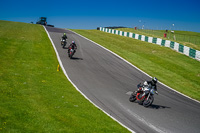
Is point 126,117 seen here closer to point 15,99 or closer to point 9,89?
point 15,99

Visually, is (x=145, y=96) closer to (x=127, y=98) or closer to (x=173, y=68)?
(x=127, y=98)

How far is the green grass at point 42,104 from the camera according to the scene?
8.35m

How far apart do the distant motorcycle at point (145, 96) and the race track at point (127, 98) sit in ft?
1.13

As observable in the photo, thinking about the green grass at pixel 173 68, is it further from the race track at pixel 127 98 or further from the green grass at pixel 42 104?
the green grass at pixel 42 104

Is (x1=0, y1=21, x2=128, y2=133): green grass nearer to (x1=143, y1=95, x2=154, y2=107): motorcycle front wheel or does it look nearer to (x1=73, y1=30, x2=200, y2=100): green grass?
(x1=143, y1=95, x2=154, y2=107): motorcycle front wheel

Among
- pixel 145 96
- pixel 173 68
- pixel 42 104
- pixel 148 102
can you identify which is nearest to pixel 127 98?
pixel 145 96

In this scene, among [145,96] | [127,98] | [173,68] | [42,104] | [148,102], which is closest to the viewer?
[42,104]

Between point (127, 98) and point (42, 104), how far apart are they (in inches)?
220

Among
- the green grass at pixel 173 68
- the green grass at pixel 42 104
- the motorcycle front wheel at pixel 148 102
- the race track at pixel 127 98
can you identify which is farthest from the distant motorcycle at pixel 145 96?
the green grass at pixel 173 68

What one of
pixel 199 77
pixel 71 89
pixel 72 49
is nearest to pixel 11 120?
pixel 71 89

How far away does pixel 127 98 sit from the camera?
14195mm

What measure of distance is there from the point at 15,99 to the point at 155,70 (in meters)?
16.6

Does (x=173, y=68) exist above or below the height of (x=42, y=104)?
below

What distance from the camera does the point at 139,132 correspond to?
9.55m
